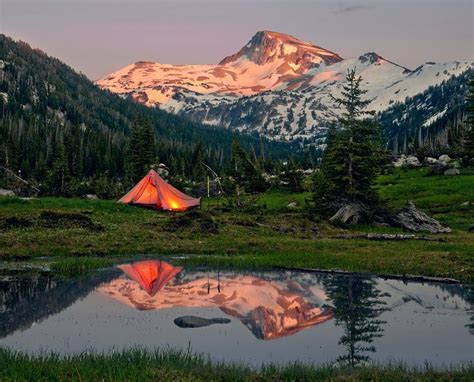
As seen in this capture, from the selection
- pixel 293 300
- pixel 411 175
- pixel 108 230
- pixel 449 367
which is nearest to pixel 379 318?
pixel 293 300

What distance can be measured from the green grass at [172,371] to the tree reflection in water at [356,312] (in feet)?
5.97

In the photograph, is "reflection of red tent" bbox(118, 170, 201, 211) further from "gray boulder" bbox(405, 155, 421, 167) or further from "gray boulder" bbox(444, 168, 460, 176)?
"gray boulder" bbox(405, 155, 421, 167)

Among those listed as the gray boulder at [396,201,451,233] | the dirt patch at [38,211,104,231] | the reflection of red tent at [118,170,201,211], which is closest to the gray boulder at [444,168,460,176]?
the gray boulder at [396,201,451,233]

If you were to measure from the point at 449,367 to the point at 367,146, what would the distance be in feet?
114

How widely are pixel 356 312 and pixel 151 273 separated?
33.1 ft

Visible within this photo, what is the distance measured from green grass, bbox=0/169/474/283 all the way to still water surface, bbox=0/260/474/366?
90.2 inches

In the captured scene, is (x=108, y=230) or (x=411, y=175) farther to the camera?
(x=411, y=175)

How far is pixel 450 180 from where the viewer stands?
2517 inches

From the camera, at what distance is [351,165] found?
152 ft

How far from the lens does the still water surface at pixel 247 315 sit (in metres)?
14.3

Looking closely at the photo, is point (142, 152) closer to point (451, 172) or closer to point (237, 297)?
point (451, 172)

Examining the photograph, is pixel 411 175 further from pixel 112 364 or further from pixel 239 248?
pixel 112 364

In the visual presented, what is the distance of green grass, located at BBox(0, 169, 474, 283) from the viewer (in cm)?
2639

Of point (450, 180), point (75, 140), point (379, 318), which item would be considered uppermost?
point (75, 140)
